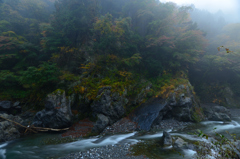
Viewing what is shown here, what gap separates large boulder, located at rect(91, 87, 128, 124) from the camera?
34.1 feet

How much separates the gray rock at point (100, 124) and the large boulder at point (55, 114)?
223 centimetres

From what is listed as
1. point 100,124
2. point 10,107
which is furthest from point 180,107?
point 10,107

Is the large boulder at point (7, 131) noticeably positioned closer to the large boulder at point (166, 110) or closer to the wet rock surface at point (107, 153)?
the wet rock surface at point (107, 153)

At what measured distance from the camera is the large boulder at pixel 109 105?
1038cm

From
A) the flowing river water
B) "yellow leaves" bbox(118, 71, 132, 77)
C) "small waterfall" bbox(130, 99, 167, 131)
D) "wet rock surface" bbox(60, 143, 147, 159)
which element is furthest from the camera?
"yellow leaves" bbox(118, 71, 132, 77)

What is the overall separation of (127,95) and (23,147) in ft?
28.3

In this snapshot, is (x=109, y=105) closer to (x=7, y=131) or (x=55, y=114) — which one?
(x=55, y=114)

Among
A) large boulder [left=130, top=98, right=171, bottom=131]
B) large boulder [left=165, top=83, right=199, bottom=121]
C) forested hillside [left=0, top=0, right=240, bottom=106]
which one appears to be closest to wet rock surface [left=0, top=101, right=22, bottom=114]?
forested hillside [left=0, top=0, right=240, bottom=106]

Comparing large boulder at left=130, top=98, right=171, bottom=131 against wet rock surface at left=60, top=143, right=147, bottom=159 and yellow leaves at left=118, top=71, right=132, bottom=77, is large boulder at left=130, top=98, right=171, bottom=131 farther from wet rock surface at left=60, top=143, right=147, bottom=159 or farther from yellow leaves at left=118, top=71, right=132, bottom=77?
yellow leaves at left=118, top=71, right=132, bottom=77

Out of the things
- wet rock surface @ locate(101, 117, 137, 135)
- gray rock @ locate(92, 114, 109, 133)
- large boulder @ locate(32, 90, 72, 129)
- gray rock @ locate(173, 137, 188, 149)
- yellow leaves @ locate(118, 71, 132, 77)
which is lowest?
gray rock @ locate(173, 137, 188, 149)

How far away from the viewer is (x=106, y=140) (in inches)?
317

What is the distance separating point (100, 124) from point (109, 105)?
1.74 metres

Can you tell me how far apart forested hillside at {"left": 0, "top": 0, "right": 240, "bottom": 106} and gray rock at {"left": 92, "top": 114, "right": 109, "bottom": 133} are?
6.52 feet

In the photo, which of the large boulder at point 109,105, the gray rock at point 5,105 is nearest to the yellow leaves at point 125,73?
the large boulder at point 109,105
